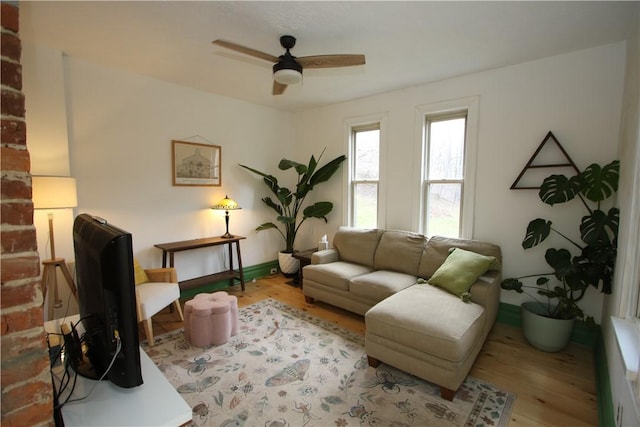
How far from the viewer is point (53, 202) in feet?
7.84

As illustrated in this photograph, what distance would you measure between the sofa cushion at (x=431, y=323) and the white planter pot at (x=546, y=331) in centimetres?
57

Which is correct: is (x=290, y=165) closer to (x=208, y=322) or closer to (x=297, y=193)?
(x=297, y=193)

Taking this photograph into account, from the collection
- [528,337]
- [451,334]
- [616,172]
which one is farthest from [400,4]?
[528,337]

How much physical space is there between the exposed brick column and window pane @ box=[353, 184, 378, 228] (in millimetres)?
3621

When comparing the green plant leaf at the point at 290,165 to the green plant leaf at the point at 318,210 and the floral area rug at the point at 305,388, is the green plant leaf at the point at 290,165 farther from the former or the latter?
the floral area rug at the point at 305,388

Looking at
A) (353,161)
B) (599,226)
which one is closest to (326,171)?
(353,161)

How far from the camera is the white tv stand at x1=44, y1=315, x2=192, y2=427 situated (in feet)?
3.35

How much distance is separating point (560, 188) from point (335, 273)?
2.23 metres

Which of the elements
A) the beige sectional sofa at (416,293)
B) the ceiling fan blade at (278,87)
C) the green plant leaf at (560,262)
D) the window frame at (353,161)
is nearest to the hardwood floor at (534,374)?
the beige sectional sofa at (416,293)

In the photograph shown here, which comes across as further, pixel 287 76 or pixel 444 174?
pixel 444 174

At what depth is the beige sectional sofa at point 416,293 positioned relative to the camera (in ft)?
6.67

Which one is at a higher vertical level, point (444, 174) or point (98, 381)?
point (444, 174)

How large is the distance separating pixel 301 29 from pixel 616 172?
2704 mm

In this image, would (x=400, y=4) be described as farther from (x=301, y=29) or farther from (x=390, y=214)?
(x=390, y=214)
